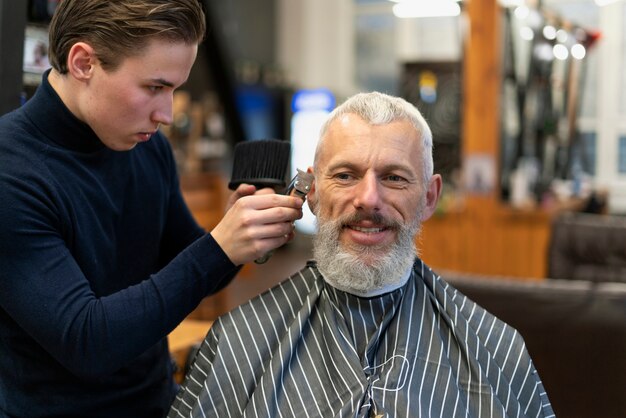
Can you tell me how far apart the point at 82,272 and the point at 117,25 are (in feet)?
1.67

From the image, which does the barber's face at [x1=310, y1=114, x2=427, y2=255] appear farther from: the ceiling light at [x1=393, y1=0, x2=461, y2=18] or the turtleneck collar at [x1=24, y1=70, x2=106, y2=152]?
the ceiling light at [x1=393, y1=0, x2=461, y2=18]

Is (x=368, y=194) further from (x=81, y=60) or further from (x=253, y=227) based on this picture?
(x=81, y=60)

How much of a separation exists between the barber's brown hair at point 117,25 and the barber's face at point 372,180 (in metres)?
0.46

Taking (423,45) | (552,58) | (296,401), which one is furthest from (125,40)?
(423,45)

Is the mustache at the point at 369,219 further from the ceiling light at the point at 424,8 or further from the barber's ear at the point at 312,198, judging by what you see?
the ceiling light at the point at 424,8

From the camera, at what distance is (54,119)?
1.62 m

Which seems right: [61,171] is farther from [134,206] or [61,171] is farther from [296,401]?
[296,401]

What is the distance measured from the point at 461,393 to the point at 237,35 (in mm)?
9350

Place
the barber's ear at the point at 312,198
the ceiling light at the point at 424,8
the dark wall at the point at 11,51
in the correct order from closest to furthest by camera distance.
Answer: the barber's ear at the point at 312,198
the dark wall at the point at 11,51
the ceiling light at the point at 424,8

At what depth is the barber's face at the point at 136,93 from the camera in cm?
155

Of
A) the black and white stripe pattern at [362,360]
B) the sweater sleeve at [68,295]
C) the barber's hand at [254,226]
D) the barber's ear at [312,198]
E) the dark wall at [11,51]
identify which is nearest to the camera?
the sweater sleeve at [68,295]

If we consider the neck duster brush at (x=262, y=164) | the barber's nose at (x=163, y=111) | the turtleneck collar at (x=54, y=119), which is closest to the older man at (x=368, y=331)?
the neck duster brush at (x=262, y=164)

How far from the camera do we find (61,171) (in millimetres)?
1624

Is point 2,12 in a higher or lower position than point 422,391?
higher
